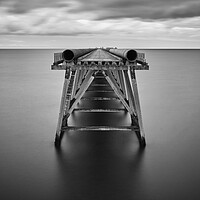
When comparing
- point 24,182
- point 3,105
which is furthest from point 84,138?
point 3,105

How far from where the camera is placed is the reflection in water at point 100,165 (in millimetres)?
3898

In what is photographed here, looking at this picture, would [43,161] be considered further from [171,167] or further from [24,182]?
[171,167]

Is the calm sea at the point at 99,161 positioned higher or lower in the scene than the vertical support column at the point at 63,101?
lower

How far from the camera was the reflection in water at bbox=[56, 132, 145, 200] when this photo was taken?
3898 millimetres

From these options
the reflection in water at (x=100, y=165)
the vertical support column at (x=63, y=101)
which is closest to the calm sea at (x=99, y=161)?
the reflection in water at (x=100, y=165)

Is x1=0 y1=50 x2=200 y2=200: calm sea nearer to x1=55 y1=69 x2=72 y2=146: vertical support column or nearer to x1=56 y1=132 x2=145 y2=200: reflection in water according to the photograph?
x1=56 y1=132 x2=145 y2=200: reflection in water

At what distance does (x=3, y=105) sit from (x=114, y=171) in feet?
21.0

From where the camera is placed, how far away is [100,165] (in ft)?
15.2

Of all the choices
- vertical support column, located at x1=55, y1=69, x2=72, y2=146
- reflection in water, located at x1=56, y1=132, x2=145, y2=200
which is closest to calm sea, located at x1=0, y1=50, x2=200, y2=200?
reflection in water, located at x1=56, y1=132, x2=145, y2=200

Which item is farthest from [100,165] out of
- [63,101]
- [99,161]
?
[63,101]

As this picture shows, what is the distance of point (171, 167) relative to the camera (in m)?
4.67

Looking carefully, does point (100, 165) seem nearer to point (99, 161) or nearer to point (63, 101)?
point (99, 161)

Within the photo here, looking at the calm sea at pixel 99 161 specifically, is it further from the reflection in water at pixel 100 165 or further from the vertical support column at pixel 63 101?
the vertical support column at pixel 63 101

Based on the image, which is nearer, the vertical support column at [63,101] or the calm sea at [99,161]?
the calm sea at [99,161]
